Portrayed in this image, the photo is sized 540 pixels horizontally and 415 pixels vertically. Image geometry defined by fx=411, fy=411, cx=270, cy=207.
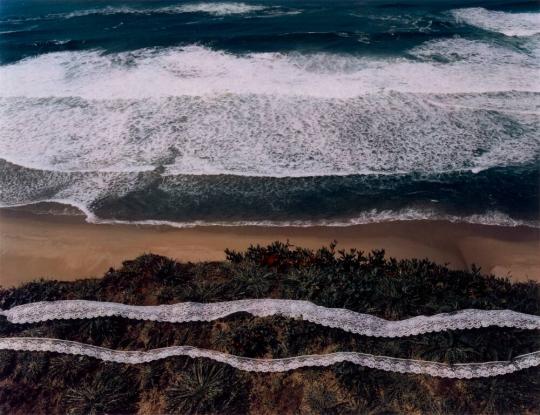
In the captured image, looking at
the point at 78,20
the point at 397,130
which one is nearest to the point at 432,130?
the point at 397,130

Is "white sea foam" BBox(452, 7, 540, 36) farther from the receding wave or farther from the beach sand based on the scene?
the beach sand

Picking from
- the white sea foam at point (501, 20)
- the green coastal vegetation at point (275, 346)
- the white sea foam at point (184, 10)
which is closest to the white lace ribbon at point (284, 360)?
the green coastal vegetation at point (275, 346)

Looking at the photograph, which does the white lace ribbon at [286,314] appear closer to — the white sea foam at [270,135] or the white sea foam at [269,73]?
the white sea foam at [270,135]

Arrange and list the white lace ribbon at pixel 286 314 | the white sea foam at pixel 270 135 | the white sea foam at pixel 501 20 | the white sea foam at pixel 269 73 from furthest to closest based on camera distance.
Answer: the white sea foam at pixel 501 20 → the white sea foam at pixel 269 73 → the white sea foam at pixel 270 135 → the white lace ribbon at pixel 286 314

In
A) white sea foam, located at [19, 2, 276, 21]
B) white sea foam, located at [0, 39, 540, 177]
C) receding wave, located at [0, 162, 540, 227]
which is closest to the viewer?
receding wave, located at [0, 162, 540, 227]

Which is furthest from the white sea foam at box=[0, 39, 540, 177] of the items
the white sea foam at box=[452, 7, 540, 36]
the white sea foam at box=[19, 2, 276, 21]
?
the white sea foam at box=[19, 2, 276, 21]

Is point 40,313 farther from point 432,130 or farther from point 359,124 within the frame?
Result: point 432,130
